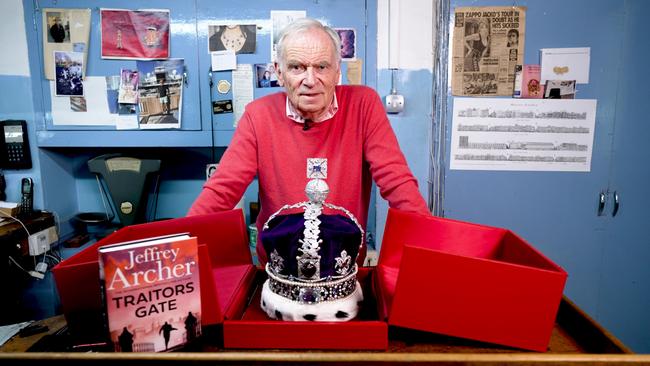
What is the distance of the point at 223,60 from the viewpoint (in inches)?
92.0

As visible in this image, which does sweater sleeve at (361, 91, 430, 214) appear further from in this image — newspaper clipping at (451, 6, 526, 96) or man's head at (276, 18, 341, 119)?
newspaper clipping at (451, 6, 526, 96)

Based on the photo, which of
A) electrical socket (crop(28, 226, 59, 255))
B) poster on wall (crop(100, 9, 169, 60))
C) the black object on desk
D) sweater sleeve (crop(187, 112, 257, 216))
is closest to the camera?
sweater sleeve (crop(187, 112, 257, 216))

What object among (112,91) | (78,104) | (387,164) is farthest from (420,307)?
(78,104)

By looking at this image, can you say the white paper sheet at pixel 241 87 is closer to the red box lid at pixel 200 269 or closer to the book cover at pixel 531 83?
the red box lid at pixel 200 269

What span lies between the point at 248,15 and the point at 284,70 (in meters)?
1.13

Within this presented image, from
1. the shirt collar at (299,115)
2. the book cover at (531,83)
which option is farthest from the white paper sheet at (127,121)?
the book cover at (531,83)

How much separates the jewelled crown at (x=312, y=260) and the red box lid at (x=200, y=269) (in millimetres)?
125

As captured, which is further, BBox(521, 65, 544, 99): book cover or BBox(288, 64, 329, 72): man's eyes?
BBox(521, 65, 544, 99): book cover

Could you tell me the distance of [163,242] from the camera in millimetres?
678

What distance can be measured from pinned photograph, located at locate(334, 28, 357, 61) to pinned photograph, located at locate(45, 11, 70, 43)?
155cm

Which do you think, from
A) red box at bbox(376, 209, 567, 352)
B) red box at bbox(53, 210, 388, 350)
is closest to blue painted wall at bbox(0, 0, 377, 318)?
red box at bbox(53, 210, 388, 350)

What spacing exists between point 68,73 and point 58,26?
0.86 feet

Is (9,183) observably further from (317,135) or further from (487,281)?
(487,281)

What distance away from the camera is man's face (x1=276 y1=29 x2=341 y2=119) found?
4.33 ft
